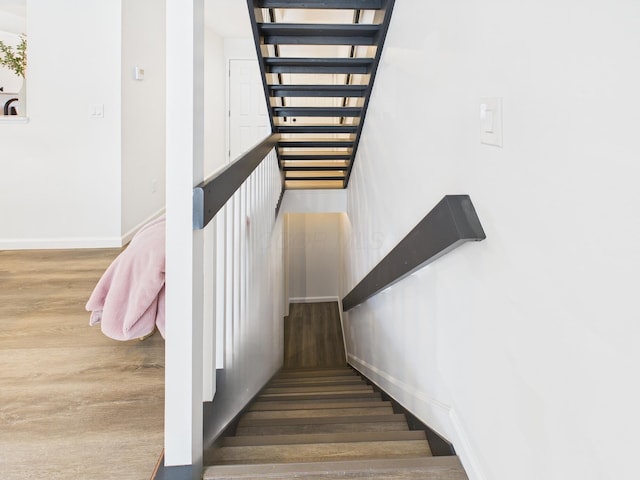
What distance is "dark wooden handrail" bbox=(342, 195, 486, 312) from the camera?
3.52ft

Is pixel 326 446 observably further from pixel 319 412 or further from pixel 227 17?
pixel 227 17

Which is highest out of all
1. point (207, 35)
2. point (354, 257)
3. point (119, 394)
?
point (207, 35)

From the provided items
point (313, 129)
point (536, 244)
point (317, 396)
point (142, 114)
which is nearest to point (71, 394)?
point (317, 396)

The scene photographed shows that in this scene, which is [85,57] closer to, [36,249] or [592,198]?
[36,249]

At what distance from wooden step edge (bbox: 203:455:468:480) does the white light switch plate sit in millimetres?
851

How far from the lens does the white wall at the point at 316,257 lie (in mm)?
6559

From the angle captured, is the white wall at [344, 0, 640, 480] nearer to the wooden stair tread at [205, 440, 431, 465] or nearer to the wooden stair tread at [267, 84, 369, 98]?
the wooden stair tread at [205, 440, 431, 465]

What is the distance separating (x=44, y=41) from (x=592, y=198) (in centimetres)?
393

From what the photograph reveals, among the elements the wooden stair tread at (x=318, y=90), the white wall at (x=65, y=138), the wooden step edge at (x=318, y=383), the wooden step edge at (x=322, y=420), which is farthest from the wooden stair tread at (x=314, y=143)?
the wooden step edge at (x=322, y=420)

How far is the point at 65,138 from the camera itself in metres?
3.35

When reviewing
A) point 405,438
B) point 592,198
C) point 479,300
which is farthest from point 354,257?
point 592,198

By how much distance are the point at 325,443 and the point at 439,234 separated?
748 mm

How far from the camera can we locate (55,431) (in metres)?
1.28

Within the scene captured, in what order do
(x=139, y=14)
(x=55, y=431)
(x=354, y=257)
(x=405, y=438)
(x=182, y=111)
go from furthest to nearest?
(x=354, y=257) → (x=139, y=14) → (x=405, y=438) → (x=55, y=431) → (x=182, y=111)
